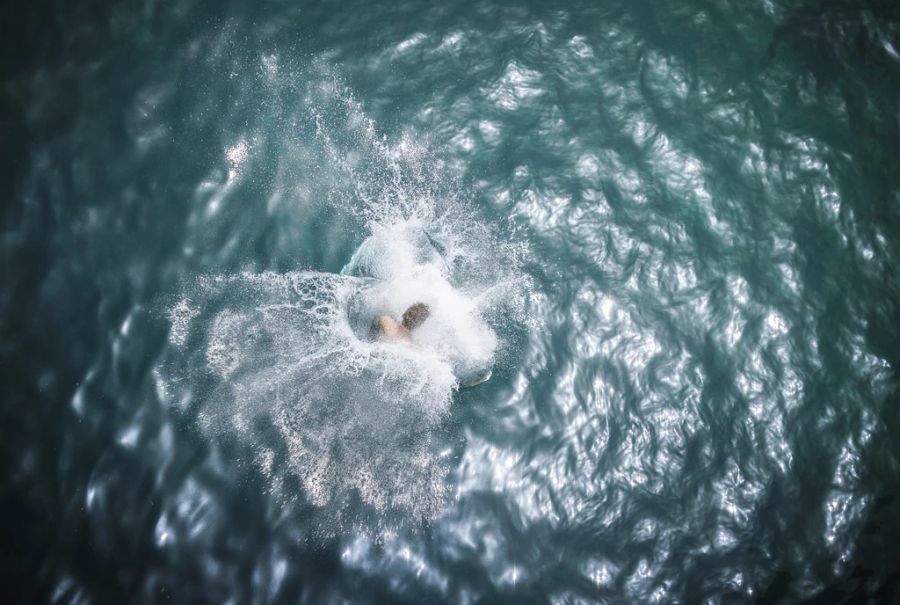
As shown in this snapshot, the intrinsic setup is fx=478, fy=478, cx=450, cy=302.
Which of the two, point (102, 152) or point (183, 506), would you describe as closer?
point (183, 506)

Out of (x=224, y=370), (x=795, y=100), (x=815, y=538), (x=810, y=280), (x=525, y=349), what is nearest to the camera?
(x=815, y=538)

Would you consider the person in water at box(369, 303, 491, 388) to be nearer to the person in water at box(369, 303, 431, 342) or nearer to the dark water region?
the person in water at box(369, 303, 431, 342)

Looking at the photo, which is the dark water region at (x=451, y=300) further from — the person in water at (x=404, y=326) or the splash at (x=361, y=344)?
the person in water at (x=404, y=326)

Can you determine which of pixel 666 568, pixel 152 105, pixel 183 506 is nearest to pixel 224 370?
pixel 183 506

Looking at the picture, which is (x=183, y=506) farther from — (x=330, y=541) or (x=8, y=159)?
(x=8, y=159)

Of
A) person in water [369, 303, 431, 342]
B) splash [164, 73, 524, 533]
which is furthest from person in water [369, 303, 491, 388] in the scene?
splash [164, 73, 524, 533]

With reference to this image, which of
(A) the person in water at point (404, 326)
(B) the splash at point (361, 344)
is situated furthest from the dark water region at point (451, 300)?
(A) the person in water at point (404, 326)
